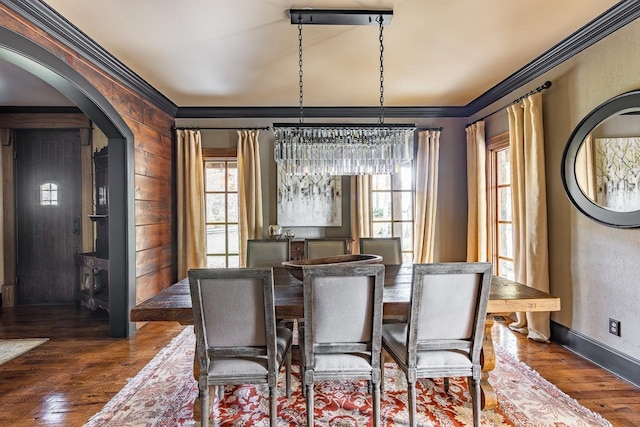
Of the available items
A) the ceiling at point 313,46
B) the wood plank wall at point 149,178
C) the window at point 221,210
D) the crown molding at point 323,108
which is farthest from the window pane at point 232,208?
the ceiling at point 313,46

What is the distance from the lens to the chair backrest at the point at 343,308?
1.71 metres

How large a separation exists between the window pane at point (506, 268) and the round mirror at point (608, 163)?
52.6 inches

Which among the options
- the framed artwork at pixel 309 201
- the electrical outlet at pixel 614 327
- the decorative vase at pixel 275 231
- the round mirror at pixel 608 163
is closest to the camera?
the round mirror at pixel 608 163

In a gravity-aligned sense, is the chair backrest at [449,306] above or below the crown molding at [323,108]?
below

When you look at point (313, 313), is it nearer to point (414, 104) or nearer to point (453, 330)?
point (453, 330)

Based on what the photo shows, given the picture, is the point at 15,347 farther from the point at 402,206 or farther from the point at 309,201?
the point at 402,206

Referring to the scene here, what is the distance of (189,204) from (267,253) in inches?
69.9

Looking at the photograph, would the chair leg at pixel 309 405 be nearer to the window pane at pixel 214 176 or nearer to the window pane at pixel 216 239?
the window pane at pixel 216 239

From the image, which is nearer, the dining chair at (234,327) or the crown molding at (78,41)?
the dining chair at (234,327)

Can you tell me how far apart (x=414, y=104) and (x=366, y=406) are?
362cm

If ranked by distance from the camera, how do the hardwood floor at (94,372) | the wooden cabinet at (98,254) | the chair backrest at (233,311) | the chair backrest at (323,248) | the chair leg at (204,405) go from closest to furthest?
the chair backrest at (233,311), the chair leg at (204,405), the hardwood floor at (94,372), the chair backrest at (323,248), the wooden cabinet at (98,254)

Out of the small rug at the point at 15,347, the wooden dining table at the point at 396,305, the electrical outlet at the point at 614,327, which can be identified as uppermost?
the wooden dining table at the point at 396,305

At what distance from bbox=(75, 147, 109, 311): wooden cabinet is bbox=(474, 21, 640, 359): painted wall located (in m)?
4.56

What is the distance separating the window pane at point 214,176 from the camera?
468 centimetres
